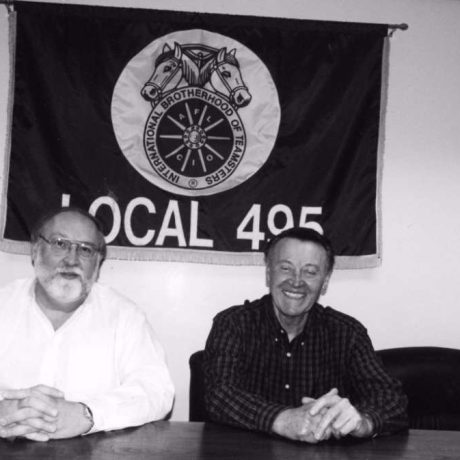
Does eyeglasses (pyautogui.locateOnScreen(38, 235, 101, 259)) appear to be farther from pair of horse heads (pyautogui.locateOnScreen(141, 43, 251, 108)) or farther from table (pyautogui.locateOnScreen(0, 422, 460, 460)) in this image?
pair of horse heads (pyautogui.locateOnScreen(141, 43, 251, 108))

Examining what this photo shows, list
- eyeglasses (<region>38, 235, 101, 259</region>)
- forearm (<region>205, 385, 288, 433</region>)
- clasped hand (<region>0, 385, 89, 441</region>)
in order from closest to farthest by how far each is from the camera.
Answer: clasped hand (<region>0, 385, 89, 441</region>)
forearm (<region>205, 385, 288, 433</region>)
eyeglasses (<region>38, 235, 101, 259</region>)

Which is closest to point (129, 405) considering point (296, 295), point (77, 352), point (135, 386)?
point (135, 386)

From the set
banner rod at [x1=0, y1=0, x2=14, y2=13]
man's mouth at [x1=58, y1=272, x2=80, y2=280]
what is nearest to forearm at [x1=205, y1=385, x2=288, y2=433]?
man's mouth at [x1=58, y1=272, x2=80, y2=280]

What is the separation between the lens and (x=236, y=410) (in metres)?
2.07

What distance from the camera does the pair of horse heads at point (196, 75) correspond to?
313cm

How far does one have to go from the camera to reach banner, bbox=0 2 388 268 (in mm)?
3084

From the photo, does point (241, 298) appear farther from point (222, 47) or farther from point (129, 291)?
point (222, 47)

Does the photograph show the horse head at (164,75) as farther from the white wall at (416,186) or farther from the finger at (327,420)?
the finger at (327,420)

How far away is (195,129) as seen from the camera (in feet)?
10.3

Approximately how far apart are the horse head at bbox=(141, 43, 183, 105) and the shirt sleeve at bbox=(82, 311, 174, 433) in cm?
124

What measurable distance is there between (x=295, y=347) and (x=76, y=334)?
908 millimetres

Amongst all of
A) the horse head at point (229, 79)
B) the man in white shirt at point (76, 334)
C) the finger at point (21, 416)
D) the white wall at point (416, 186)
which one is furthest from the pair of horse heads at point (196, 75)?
the finger at point (21, 416)

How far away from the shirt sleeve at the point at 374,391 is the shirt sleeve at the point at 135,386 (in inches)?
28.3

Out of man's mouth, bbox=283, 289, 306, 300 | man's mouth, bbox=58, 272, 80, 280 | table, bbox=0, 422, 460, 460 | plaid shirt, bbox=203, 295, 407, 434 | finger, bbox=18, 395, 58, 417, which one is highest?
man's mouth, bbox=58, 272, 80, 280
